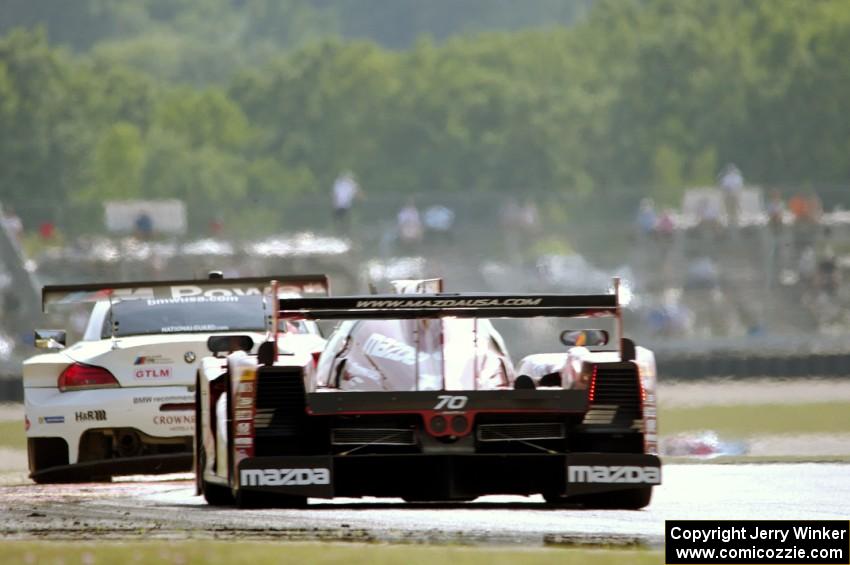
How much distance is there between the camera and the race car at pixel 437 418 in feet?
30.3

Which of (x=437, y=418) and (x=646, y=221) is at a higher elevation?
(x=646, y=221)

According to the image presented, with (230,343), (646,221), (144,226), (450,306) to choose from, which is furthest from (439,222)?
(450,306)

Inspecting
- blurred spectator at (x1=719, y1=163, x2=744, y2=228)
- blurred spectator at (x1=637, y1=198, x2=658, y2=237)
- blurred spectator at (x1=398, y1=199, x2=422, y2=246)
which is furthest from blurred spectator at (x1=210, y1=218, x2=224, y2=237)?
blurred spectator at (x1=719, y1=163, x2=744, y2=228)

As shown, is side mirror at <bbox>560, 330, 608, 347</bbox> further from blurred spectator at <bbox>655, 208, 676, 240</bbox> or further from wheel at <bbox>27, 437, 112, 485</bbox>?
blurred spectator at <bbox>655, 208, 676, 240</bbox>

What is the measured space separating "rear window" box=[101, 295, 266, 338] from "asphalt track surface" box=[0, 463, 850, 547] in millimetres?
1225

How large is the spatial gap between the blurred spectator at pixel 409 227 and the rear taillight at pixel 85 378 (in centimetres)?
2954

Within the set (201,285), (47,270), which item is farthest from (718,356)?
(201,285)

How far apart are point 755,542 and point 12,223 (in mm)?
30949

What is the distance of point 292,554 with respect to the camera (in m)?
7.59

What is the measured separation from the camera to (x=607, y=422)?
9.46m

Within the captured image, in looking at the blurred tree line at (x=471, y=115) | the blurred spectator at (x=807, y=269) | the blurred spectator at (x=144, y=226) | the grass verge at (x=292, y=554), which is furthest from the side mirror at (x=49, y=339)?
the blurred tree line at (x=471, y=115)

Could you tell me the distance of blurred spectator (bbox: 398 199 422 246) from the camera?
42062 millimetres

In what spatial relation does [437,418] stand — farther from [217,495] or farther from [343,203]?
[343,203]

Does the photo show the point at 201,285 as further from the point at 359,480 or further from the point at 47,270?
the point at 47,270
